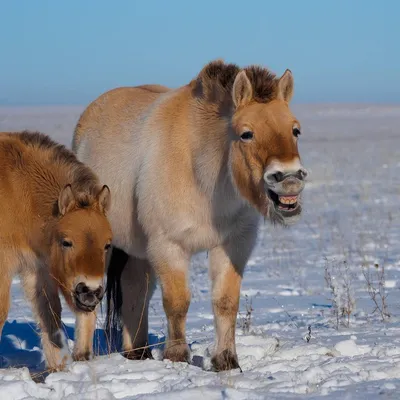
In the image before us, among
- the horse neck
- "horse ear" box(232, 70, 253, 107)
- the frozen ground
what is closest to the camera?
the frozen ground

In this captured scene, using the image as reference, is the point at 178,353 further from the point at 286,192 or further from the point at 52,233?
the point at 286,192

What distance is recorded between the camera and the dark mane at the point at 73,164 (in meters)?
5.77

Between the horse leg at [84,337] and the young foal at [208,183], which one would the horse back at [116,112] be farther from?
the horse leg at [84,337]

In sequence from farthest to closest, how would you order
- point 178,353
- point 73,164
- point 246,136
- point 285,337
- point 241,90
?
point 285,337 → point 73,164 → point 178,353 → point 241,90 → point 246,136

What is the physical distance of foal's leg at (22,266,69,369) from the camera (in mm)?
6293

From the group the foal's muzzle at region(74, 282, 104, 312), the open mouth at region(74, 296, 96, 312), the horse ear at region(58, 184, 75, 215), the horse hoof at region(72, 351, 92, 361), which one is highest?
the horse ear at region(58, 184, 75, 215)

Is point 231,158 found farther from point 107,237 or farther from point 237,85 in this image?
point 107,237

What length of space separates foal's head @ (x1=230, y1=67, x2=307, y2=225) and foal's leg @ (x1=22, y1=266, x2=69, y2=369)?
1.74 m

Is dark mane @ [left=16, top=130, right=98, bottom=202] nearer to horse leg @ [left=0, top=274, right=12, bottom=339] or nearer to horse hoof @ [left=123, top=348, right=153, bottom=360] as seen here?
horse leg @ [left=0, top=274, right=12, bottom=339]

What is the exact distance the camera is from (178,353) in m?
6.14

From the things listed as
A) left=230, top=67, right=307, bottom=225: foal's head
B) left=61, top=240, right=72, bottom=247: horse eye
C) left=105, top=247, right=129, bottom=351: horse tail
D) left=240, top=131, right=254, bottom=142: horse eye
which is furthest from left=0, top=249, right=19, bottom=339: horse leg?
left=240, top=131, right=254, bottom=142: horse eye

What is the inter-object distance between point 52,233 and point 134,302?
183 cm

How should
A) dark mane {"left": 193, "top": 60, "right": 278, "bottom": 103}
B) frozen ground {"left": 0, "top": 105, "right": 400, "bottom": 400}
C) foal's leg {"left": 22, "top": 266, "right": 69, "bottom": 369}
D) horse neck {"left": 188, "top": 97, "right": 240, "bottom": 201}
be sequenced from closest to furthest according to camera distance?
frozen ground {"left": 0, "top": 105, "right": 400, "bottom": 400} < dark mane {"left": 193, "top": 60, "right": 278, "bottom": 103} < horse neck {"left": 188, "top": 97, "right": 240, "bottom": 201} < foal's leg {"left": 22, "top": 266, "right": 69, "bottom": 369}

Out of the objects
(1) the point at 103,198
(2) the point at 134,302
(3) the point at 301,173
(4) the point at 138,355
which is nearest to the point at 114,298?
(2) the point at 134,302
